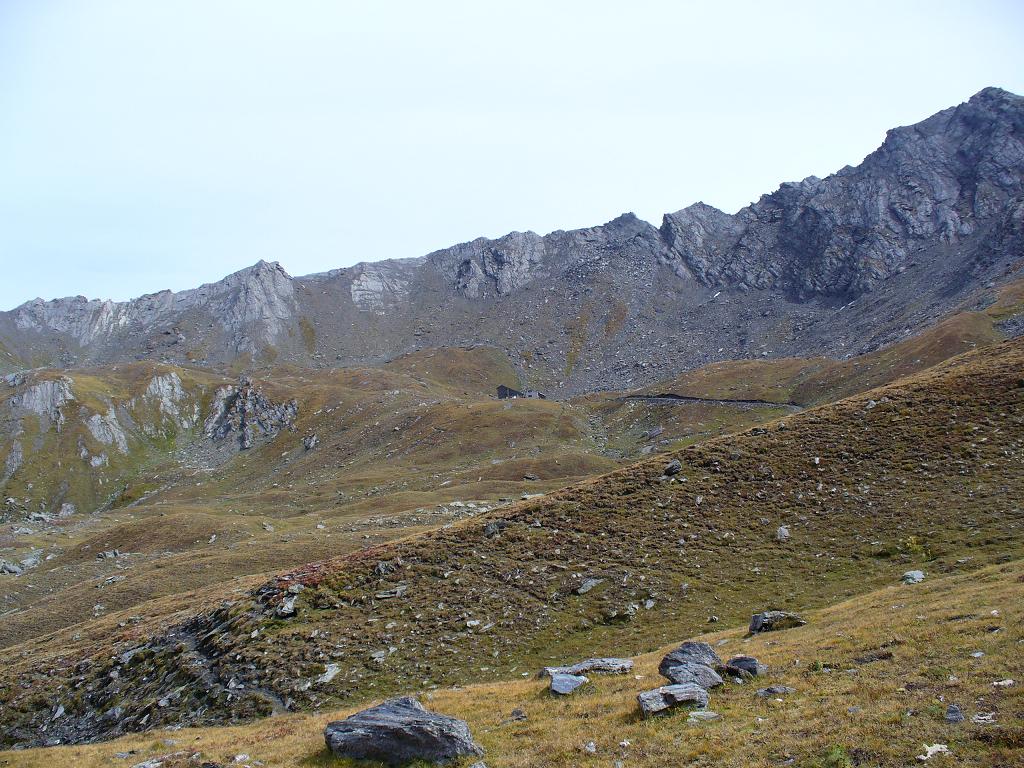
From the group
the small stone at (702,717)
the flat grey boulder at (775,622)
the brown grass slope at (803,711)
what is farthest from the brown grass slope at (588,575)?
the small stone at (702,717)

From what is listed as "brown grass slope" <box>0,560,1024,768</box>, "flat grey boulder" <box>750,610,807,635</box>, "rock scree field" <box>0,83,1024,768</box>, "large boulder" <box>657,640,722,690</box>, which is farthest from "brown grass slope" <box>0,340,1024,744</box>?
"large boulder" <box>657,640,722,690</box>

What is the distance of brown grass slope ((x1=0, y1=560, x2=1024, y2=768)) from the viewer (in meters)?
13.1

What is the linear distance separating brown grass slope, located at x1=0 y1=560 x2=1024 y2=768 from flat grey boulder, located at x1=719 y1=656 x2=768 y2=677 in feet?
1.82

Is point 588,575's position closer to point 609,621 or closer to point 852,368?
point 609,621

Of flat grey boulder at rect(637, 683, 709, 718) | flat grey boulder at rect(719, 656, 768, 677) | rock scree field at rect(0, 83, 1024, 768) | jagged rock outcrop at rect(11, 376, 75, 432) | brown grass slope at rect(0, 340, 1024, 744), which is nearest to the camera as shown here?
rock scree field at rect(0, 83, 1024, 768)

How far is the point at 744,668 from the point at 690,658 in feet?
5.53

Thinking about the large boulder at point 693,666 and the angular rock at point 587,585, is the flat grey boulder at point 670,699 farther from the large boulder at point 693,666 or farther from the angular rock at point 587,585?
the angular rock at point 587,585

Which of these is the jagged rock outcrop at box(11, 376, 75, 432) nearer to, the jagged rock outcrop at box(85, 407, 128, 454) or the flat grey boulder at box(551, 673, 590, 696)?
the jagged rock outcrop at box(85, 407, 128, 454)

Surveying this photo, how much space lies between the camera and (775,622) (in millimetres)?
25594

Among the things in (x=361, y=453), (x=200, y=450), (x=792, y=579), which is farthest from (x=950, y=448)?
(x=200, y=450)

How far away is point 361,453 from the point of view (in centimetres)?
14112

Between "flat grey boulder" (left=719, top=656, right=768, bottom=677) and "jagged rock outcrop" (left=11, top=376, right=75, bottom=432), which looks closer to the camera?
"flat grey boulder" (left=719, top=656, right=768, bottom=677)

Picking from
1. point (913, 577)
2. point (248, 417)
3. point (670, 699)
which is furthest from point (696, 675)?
point (248, 417)

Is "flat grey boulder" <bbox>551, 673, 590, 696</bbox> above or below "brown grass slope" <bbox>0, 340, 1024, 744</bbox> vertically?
above
